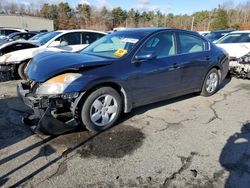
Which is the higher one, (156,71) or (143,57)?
(143,57)

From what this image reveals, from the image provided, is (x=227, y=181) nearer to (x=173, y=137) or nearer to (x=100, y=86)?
(x=173, y=137)

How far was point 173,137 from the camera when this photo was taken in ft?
13.8

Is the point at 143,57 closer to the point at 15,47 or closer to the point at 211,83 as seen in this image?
the point at 211,83

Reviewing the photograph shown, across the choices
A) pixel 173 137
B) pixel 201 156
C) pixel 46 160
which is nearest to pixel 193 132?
pixel 173 137

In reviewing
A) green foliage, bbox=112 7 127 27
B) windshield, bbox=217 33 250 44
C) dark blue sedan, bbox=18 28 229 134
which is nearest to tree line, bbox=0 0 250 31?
green foliage, bbox=112 7 127 27

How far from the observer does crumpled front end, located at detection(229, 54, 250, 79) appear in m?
8.12

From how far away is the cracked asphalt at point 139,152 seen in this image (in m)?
3.10

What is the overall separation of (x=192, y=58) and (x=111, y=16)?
65516 millimetres

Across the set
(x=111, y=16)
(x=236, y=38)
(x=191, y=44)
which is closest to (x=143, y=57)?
(x=191, y=44)

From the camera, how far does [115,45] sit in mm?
5102

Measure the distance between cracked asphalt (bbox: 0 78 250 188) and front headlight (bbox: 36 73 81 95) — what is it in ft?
2.35

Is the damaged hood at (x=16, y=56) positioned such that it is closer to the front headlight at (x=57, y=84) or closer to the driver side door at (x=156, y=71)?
the front headlight at (x=57, y=84)

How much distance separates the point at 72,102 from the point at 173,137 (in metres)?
1.63

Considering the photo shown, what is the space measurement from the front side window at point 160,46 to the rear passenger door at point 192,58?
21 cm
